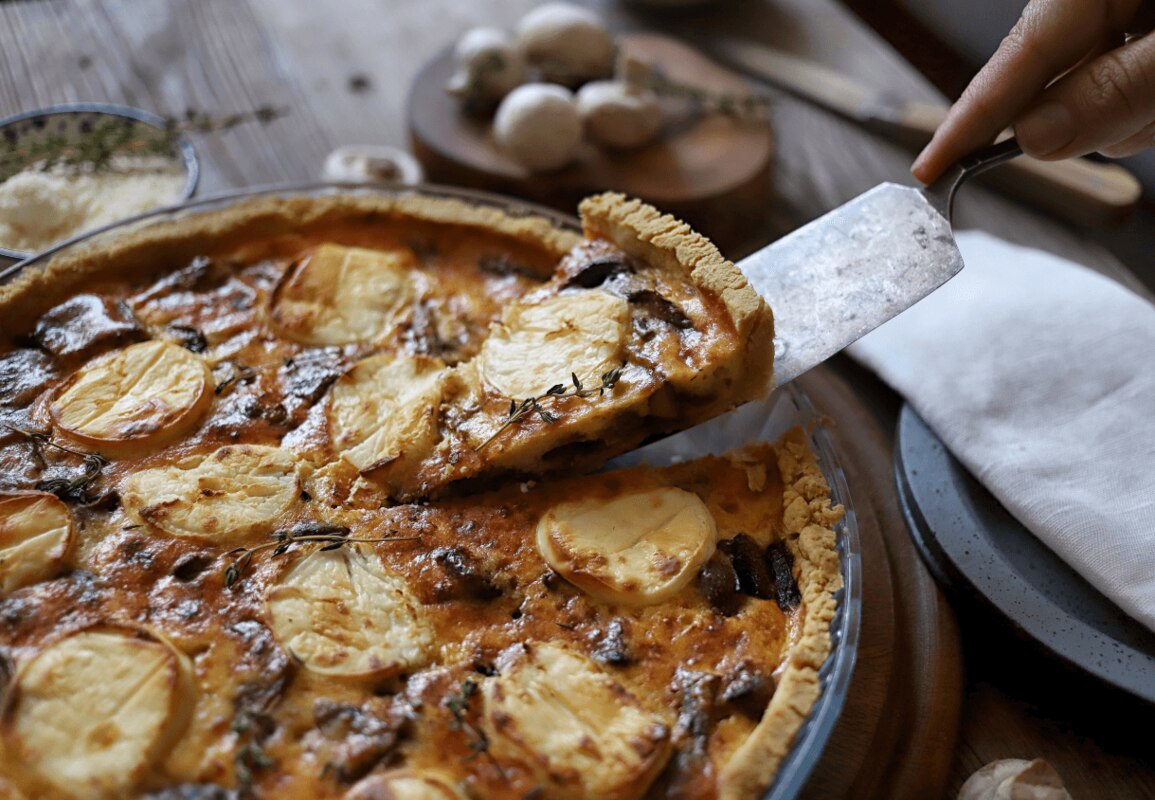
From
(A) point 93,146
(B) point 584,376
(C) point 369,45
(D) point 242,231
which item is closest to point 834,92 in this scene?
(C) point 369,45

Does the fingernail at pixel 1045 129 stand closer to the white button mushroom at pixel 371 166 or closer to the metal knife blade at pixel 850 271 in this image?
the metal knife blade at pixel 850 271

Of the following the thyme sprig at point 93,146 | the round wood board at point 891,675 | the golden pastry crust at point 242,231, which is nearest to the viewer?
the round wood board at point 891,675

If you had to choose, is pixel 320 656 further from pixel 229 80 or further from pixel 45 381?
pixel 229 80

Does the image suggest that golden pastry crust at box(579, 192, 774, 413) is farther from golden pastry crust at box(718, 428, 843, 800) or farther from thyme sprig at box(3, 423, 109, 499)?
thyme sprig at box(3, 423, 109, 499)

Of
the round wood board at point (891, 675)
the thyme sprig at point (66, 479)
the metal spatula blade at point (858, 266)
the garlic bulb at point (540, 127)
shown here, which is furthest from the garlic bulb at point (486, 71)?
the thyme sprig at point (66, 479)

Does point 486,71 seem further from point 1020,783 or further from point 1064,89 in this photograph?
point 1020,783

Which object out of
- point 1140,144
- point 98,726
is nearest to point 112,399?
point 98,726
